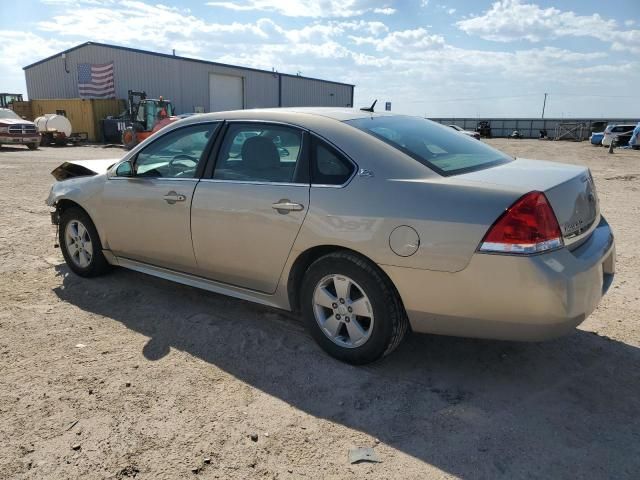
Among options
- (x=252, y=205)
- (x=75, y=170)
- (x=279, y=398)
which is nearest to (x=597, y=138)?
(x=75, y=170)

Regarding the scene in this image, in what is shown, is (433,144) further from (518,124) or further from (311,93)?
(518,124)

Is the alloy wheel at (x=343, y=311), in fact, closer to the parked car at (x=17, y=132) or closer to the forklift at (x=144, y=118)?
the forklift at (x=144, y=118)

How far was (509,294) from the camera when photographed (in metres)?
2.61

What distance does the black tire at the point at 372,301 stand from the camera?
2971 millimetres

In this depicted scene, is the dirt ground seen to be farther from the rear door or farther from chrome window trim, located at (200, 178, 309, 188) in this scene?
chrome window trim, located at (200, 178, 309, 188)

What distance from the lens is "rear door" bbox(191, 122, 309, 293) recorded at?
3301 millimetres

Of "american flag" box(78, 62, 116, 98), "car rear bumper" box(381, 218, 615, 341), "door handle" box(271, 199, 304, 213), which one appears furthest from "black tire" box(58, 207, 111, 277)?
"american flag" box(78, 62, 116, 98)

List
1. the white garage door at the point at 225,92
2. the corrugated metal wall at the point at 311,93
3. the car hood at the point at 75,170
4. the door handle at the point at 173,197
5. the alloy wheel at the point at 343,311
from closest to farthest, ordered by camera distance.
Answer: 1. the alloy wheel at the point at 343,311
2. the door handle at the point at 173,197
3. the car hood at the point at 75,170
4. the white garage door at the point at 225,92
5. the corrugated metal wall at the point at 311,93

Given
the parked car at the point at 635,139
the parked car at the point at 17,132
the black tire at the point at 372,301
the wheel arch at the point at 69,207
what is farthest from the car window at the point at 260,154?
the parked car at the point at 635,139

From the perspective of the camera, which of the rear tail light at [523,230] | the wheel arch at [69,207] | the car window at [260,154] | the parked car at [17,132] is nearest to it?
the rear tail light at [523,230]

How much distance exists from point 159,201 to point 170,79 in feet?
109

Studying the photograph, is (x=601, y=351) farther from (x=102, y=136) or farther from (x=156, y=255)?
(x=102, y=136)

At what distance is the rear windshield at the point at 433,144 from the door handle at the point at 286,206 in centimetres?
65

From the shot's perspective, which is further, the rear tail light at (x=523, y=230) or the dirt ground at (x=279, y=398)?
the rear tail light at (x=523, y=230)
